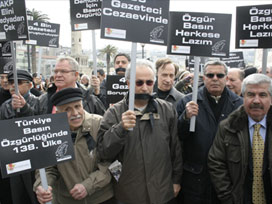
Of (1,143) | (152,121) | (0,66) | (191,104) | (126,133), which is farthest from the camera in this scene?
(0,66)

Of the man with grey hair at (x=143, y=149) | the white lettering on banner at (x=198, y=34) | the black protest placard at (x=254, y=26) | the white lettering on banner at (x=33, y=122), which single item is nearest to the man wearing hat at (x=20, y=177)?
the white lettering on banner at (x=33, y=122)

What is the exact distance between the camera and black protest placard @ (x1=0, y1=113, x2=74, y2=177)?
2.13m

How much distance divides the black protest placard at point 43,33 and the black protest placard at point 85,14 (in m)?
1.77

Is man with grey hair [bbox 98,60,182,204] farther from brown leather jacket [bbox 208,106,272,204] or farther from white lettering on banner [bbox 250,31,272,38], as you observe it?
white lettering on banner [bbox 250,31,272,38]

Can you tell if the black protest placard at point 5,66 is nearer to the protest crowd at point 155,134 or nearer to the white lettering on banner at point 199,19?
the protest crowd at point 155,134

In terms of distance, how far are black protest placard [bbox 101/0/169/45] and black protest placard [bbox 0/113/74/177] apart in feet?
3.22

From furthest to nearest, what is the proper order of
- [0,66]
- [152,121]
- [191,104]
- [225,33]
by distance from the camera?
1. [0,66]
2. [225,33]
3. [191,104]
4. [152,121]

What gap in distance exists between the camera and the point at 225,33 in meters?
3.20

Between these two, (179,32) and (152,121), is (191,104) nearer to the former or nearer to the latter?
(152,121)

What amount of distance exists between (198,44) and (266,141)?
55.0 inches

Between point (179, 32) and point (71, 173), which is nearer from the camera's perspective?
point (71, 173)

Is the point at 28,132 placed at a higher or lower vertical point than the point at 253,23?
lower

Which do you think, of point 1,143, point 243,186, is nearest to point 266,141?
point 243,186

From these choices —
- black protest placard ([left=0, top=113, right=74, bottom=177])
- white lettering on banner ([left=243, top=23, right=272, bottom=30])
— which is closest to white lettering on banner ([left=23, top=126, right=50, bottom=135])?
black protest placard ([left=0, top=113, right=74, bottom=177])
